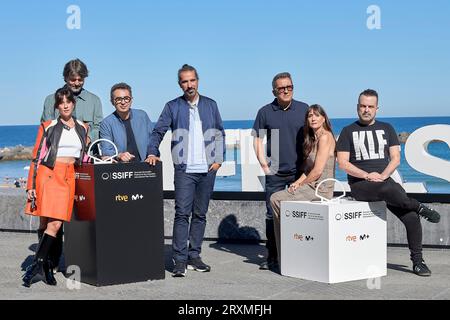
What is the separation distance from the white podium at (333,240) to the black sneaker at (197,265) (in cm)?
73

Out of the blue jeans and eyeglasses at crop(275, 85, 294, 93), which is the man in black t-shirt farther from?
the blue jeans

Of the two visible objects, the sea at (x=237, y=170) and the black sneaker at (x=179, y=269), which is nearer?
the black sneaker at (x=179, y=269)

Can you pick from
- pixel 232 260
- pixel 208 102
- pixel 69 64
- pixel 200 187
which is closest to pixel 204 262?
pixel 232 260

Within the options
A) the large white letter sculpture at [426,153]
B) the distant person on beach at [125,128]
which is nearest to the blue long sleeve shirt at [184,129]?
the distant person on beach at [125,128]

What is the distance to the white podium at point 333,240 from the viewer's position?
6344mm

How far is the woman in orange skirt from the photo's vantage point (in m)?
6.34

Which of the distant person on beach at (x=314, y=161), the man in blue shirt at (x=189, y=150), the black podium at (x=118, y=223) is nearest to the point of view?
the black podium at (x=118, y=223)

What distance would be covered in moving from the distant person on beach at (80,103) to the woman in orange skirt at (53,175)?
1.25ft

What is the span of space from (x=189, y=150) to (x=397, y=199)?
1.86 metres

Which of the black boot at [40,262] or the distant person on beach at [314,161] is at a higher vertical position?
the distant person on beach at [314,161]

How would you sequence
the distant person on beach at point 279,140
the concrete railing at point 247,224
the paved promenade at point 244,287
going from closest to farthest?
the paved promenade at point 244,287 → the distant person on beach at point 279,140 → the concrete railing at point 247,224

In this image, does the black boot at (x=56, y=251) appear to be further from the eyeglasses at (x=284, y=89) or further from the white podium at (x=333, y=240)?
the eyeglasses at (x=284, y=89)

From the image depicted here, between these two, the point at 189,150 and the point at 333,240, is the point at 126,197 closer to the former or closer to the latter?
the point at 189,150
